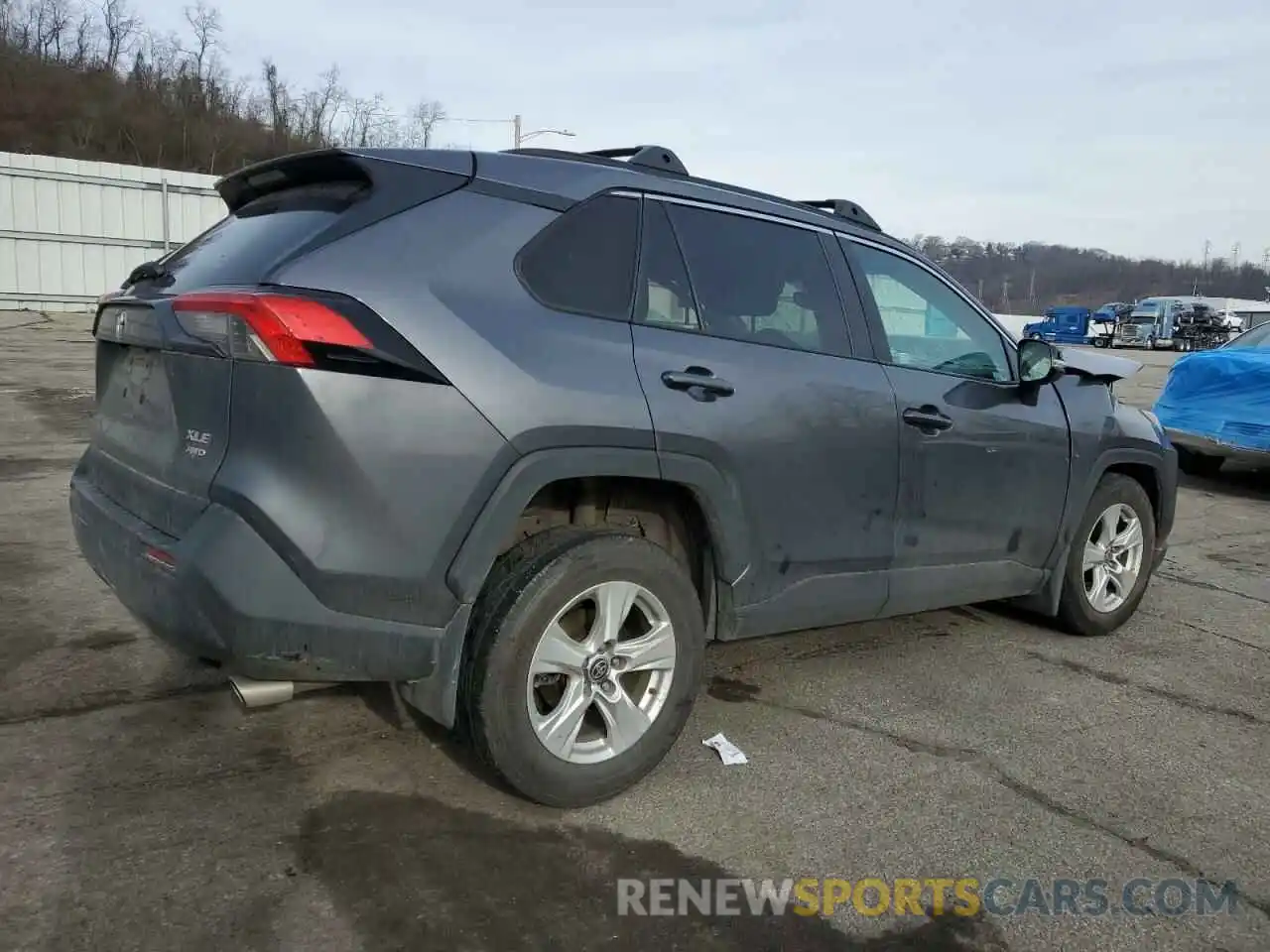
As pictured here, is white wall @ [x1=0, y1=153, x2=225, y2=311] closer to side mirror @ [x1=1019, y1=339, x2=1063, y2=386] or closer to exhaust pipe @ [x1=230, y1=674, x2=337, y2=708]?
side mirror @ [x1=1019, y1=339, x2=1063, y2=386]

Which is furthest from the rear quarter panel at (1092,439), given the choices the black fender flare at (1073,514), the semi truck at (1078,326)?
the semi truck at (1078,326)

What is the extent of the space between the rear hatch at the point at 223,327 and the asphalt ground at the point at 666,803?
0.89m

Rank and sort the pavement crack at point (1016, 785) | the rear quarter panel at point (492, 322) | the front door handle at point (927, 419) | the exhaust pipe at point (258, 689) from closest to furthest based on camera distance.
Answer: the rear quarter panel at point (492, 322), the exhaust pipe at point (258, 689), the pavement crack at point (1016, 785), the front door handle at point (927, 419)

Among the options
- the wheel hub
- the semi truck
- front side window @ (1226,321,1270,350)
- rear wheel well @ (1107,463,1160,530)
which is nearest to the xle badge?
the wheel hub

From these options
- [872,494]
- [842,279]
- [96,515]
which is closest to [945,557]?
[872,494]

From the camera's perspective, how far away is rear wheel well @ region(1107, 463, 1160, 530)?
490 centimetres

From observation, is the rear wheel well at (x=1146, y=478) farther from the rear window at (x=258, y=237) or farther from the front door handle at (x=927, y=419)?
the rear window at (x=258, y=237)

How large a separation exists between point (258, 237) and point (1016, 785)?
2.95 m

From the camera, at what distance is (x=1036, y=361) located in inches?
166

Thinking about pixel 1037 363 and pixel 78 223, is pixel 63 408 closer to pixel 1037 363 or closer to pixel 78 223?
pixel 1037 363

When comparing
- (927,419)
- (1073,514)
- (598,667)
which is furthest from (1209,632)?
(598,667)

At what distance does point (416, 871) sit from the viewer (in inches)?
102

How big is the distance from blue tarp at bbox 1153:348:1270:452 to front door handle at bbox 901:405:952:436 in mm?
6283

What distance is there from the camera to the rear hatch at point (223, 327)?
8.07 feet
